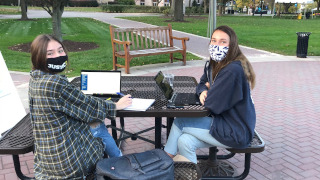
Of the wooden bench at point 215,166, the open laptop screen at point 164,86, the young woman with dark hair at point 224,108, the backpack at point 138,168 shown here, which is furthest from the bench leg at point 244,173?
the backpack at point 138,168

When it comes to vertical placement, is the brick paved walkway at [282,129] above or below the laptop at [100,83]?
below

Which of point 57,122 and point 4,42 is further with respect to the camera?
point 4,42

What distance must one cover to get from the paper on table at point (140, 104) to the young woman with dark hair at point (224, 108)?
0.32 metres

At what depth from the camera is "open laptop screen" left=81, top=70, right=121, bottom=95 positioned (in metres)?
Answer: 3.07

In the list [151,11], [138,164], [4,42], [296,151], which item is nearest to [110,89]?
[138,164]

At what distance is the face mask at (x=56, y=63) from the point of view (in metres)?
2.37

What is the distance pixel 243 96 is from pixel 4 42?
13.4 metres

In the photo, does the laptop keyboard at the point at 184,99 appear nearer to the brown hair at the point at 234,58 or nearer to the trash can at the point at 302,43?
the brown hair at the point at 234,58

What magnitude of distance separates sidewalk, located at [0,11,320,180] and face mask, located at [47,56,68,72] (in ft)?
5.68

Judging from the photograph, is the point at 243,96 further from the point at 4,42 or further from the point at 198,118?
the point at 4,42

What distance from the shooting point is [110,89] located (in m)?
3.11

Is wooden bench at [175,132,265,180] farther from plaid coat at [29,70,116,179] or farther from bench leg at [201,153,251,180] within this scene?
plaid coat at [29,70,116,179]

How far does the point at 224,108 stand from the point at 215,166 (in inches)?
42.0

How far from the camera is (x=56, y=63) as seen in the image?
240cm
